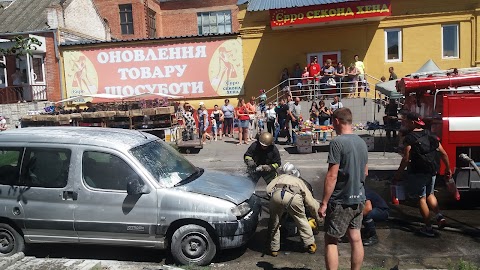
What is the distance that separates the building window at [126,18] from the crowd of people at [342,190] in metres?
34.5

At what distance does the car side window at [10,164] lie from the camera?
18.9 ft

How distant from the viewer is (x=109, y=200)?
17.8 feet

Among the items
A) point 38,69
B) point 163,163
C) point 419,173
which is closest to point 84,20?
point 38,69

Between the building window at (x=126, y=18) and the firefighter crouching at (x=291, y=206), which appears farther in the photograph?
the building window at (x=126, y=18)

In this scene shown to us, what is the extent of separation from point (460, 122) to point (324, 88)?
1192 centimetres

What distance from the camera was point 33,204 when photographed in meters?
5.59

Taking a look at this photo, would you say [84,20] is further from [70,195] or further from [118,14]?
[70,195]

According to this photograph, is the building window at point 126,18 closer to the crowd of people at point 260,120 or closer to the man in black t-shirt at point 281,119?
the crowd of people at point 260,120

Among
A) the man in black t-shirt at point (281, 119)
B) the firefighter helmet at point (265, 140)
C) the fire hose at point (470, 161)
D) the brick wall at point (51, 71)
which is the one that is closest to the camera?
the fire hose at point (470, 161)

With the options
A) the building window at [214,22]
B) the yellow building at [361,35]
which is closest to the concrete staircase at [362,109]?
the yellow building at [361,35]

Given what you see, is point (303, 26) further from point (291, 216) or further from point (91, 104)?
point (291, 216)

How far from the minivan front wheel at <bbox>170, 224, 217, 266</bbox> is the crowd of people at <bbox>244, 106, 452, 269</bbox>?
2.85 ft

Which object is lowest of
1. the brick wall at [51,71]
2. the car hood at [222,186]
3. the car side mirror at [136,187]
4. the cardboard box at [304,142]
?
the cardboard box at [304,142]

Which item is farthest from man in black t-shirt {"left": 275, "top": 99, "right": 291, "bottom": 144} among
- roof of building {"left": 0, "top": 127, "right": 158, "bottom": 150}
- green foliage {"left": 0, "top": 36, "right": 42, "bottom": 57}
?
green foliage {"left": 0, "top": 36, "right": 42, "bottom": 57}
